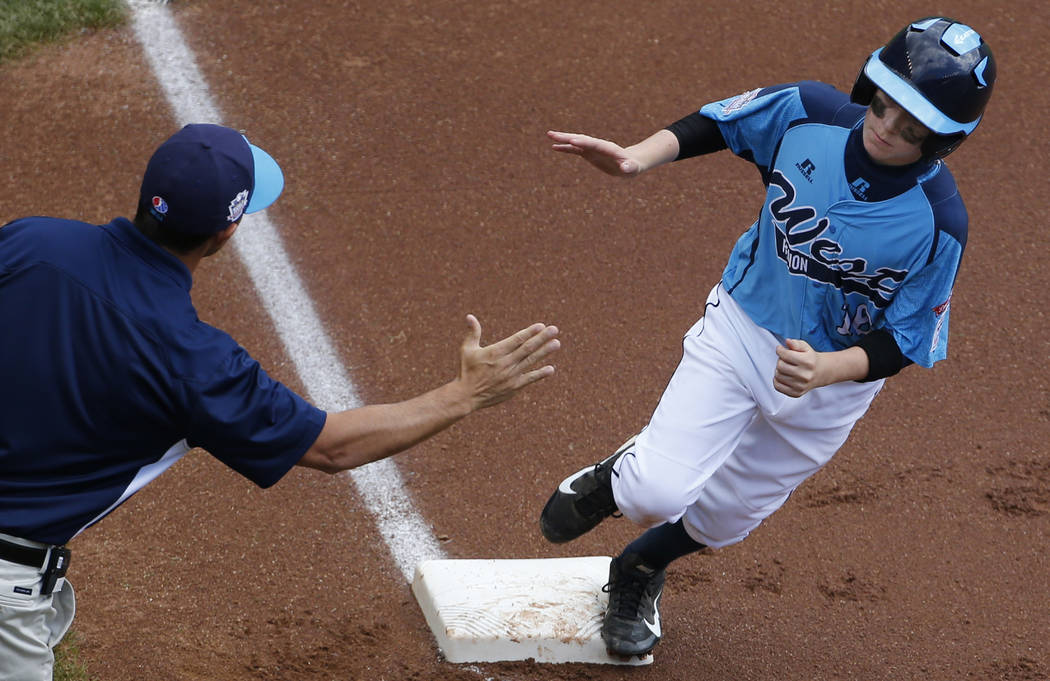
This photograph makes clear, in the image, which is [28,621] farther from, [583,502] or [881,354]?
[881,354]

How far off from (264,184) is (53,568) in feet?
3.65

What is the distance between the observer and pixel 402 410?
119 inches

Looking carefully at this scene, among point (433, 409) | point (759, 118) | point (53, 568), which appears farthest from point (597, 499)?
point (53, 568)

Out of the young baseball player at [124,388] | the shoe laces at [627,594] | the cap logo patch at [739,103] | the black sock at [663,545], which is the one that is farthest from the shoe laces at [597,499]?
the cap logo patch at [739,103]

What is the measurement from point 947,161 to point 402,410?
455cm

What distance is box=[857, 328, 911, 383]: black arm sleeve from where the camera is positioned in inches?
134

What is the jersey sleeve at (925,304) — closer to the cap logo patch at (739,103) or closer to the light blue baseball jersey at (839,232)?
the light blue baseball jersey at (839,232)

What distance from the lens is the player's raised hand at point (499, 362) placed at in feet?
10.0

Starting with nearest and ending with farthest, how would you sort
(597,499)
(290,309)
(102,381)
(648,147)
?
(102,381) → (648,147) → (597,499) → (290,309)

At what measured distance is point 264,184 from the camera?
316 cm

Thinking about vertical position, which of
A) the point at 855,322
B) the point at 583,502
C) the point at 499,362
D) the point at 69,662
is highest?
the point at 499,362

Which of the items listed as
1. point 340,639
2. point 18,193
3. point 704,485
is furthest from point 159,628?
point 18,193

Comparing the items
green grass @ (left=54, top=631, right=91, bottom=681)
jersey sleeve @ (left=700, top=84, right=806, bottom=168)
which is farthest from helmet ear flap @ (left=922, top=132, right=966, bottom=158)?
green grass @ (left=54, top=631, right=91, bottom=681)

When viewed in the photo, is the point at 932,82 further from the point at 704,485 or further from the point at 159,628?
the point at 159,628
